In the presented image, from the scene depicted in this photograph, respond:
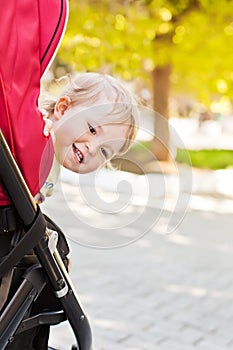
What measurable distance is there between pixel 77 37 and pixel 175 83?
3.16m

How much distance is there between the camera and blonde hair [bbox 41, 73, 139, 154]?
90.0 inches

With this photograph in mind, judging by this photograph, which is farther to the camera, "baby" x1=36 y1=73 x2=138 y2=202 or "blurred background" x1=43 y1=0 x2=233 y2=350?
"blurred background" x1=43 y1=0 x2=233 y2=350

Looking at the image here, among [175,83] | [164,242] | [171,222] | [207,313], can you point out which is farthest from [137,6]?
[171,222]

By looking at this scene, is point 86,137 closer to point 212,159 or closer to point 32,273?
point 32,273

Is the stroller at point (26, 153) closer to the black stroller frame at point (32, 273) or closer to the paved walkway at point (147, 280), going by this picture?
the black stroller frame at point (32, 273)

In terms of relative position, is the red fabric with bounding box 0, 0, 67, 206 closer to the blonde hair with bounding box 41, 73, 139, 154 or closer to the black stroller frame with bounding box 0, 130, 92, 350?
the black stroller frame with bounding box 0, 130, 92, 350

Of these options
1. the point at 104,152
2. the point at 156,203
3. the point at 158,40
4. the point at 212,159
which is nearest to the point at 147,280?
the point at 156,203

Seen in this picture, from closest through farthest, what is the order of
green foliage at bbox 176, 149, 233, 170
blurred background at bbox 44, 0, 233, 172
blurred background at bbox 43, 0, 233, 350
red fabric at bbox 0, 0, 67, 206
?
red fabric at bbox 0, 0, 67, 206 → blurred background at bbox 43, 0, 233, 350 → blurred background at bbox 44, 0, 233, 172 → green foliage at bbox 176, 149, 233, 170

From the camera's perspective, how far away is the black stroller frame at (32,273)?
2016 mm

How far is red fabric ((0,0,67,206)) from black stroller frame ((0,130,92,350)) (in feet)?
0.21

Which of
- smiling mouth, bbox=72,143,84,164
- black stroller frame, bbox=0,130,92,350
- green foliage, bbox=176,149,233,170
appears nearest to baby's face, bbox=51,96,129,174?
smiling mouth, bbox=72,143,84,164

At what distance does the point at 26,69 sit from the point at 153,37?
9686 millimetres

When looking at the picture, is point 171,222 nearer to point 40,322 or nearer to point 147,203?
point 147,203

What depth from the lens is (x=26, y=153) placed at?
208 cm
